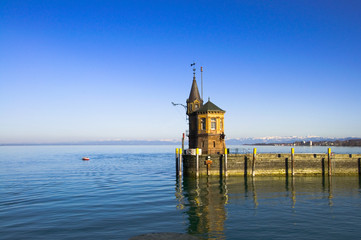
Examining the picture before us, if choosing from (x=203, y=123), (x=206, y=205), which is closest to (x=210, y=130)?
(x=203, y=123)

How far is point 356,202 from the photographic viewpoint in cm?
2828

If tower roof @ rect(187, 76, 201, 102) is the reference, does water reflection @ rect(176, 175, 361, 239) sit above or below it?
below

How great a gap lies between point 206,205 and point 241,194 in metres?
6.61

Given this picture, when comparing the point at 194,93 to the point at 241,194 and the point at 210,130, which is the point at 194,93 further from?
the point at 241,194

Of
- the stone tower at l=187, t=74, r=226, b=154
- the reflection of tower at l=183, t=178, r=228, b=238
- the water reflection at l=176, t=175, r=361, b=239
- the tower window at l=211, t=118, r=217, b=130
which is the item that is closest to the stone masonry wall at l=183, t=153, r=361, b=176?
the water reflection at l=176, t=175, r=361, b=239

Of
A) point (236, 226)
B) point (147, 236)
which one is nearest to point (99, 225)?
point (147, 236)

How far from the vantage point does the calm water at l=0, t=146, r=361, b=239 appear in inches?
767

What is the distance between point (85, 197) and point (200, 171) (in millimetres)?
17749

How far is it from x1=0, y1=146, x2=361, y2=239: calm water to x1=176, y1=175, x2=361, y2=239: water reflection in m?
0.09

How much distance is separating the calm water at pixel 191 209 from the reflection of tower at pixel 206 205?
68mm

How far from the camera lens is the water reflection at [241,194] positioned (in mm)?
22219

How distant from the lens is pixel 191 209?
83.8 feet

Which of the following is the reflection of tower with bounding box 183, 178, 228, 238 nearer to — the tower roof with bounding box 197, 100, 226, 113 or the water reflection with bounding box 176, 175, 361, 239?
the water reflection with bounding box 176, 175, 361, 239

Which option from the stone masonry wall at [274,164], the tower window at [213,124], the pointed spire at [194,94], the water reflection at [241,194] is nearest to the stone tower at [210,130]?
the tower window at [213,124]
